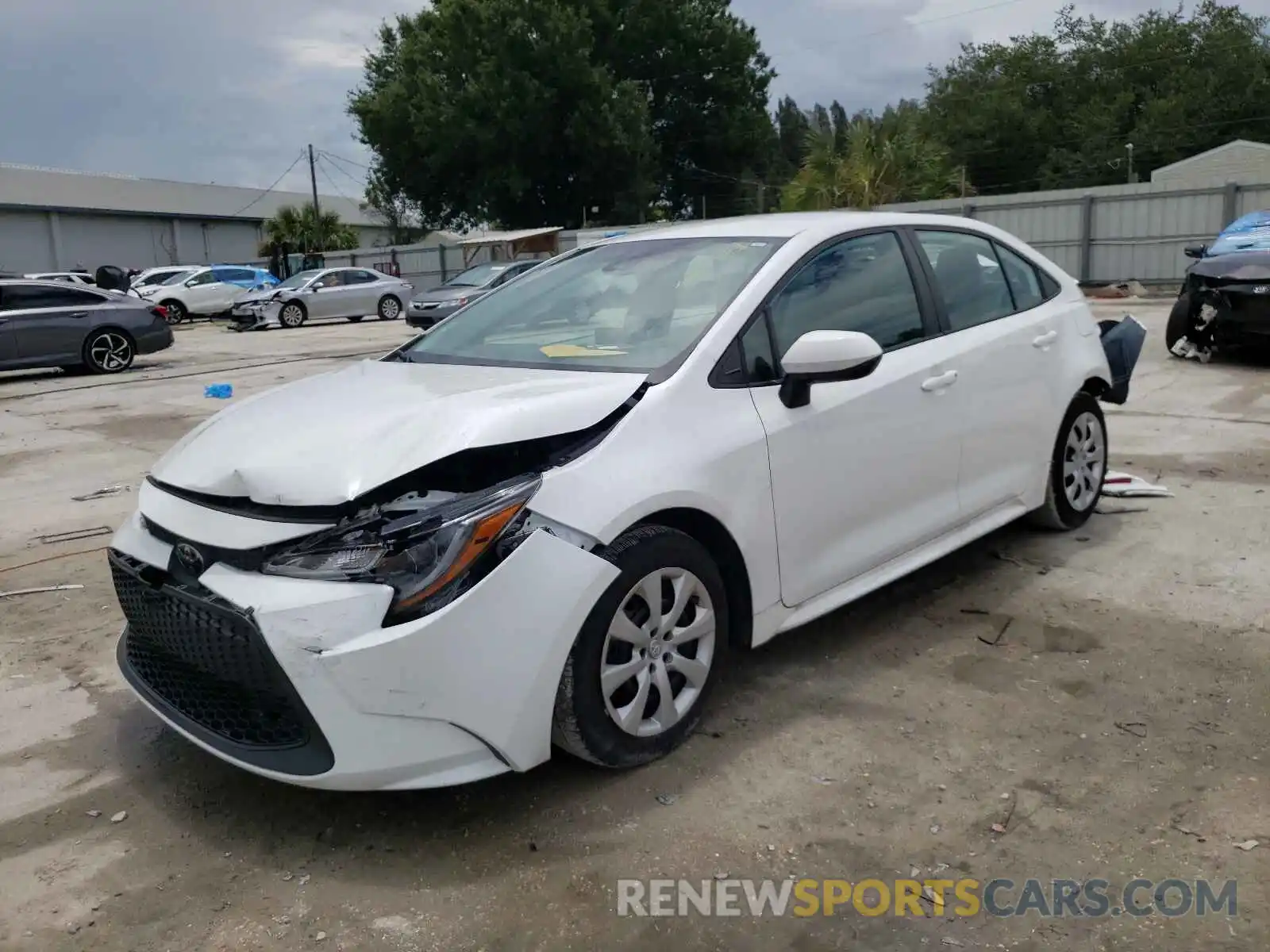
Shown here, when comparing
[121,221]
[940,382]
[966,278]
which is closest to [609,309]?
[940,382]

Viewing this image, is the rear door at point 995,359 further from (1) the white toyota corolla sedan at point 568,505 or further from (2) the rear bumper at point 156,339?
(2) the rear bumper at point 156,339

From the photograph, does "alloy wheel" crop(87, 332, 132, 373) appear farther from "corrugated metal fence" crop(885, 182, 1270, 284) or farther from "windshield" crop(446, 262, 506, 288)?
"corrugated metal fence" crop(885, 182, 1270, 284)

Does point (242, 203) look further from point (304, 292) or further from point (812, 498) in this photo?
point (812, 498)

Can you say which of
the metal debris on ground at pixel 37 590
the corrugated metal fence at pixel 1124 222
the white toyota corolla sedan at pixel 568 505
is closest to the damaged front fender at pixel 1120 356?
the white toyota corolla sedan at pixel 568 505

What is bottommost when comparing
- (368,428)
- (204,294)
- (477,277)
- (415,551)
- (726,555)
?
(726,555)

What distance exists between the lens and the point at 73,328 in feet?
49.9

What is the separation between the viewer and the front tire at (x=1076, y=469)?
5.04m

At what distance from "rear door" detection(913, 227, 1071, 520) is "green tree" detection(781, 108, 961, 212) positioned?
22835mm

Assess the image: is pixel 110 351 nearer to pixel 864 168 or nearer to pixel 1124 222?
pixel 864 168

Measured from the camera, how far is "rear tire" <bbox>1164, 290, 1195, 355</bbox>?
1109 cm

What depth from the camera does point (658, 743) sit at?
318 cm

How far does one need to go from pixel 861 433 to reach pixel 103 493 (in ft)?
18.6

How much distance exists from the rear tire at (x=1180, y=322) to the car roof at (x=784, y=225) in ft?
25.7

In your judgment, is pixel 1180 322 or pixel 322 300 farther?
pixel 322 300
